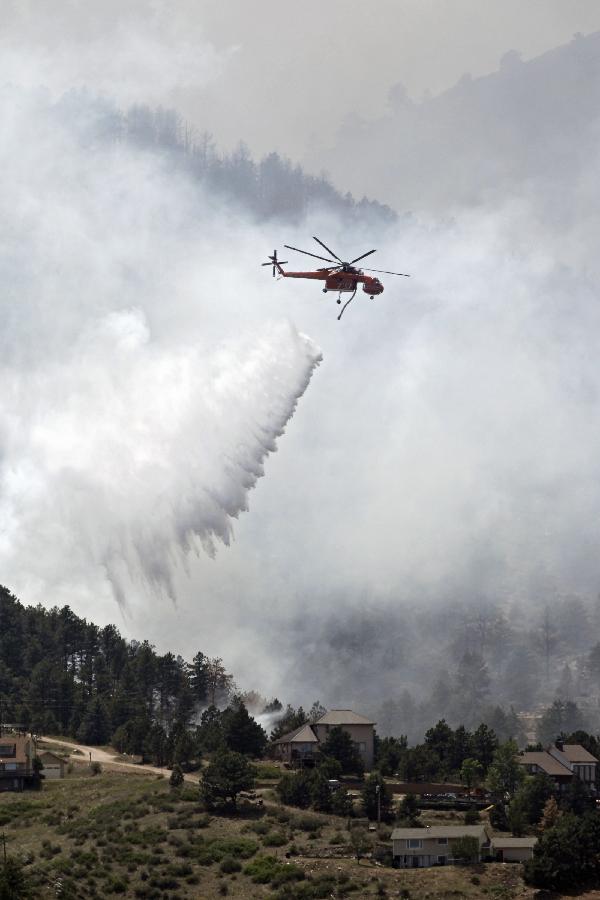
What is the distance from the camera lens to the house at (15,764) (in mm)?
136125

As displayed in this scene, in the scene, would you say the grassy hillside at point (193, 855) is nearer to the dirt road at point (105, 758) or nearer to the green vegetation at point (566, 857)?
the green vegetation at point (566, 857)

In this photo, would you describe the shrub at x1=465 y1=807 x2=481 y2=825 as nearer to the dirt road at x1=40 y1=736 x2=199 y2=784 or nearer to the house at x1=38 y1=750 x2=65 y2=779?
the dirt road at x1=40 y1=736 x2=199 y2=784

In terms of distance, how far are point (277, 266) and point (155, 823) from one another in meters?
60.0

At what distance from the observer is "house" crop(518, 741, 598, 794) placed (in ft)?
425

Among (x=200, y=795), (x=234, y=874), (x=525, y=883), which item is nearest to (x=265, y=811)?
(x=200, y=795)

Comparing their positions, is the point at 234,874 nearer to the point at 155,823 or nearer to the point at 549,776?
the point at 155,823

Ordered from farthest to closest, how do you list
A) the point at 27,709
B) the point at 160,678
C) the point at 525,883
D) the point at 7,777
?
1. the point at 160,678
2. the point at 27,709
3. the point at 7,777
4. the point at 525,883

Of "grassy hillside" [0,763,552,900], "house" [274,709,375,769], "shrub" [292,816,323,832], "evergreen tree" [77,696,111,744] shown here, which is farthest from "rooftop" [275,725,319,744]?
"evergreen tree" [77,696,111,744]

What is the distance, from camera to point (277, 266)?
481 feet

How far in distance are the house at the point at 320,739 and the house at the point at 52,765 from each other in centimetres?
2337

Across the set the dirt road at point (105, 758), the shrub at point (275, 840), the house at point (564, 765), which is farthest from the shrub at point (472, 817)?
the dirt road at point (105, 758)

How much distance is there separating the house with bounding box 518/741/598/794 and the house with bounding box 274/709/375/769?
16.6m

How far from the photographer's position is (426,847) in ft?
371

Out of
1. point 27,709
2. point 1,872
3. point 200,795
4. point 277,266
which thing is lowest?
point 1,872
